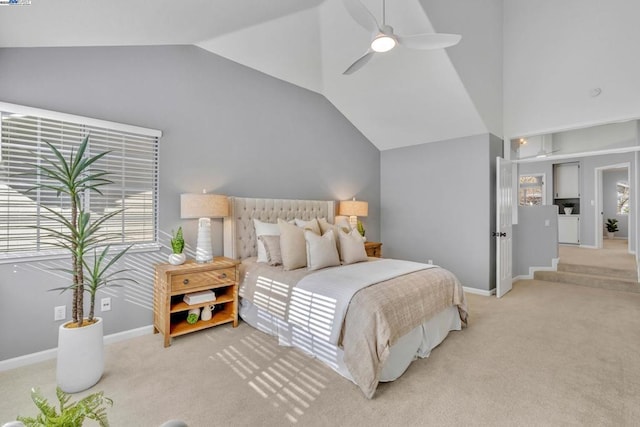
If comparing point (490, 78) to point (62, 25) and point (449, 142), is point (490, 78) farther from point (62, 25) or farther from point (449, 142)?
point (62, 25)

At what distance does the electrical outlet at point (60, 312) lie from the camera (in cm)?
254

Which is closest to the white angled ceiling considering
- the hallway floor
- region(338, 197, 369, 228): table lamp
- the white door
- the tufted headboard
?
the white door

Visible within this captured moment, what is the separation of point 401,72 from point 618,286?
488 centimetres

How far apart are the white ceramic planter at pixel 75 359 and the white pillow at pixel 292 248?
1665mm

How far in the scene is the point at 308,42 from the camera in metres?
3.68

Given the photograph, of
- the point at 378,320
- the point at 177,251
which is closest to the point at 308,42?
the point at 177,251

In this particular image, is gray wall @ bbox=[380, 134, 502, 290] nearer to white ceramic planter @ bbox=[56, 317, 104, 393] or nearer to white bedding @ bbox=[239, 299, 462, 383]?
white bedding @ bbox=[239, 299, 462, 383]

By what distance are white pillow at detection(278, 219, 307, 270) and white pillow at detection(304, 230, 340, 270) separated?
0.10 m

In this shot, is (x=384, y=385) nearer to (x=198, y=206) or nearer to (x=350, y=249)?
(x=350, y=249)

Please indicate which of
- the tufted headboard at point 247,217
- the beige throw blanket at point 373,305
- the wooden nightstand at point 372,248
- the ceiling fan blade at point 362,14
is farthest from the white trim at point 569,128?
the tufted headboard at point 247,217

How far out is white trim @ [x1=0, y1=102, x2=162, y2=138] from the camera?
2309 millimetres

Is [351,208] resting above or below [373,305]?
above

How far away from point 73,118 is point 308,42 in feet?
8.82

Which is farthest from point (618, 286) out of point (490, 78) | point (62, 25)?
point (62, 25)
